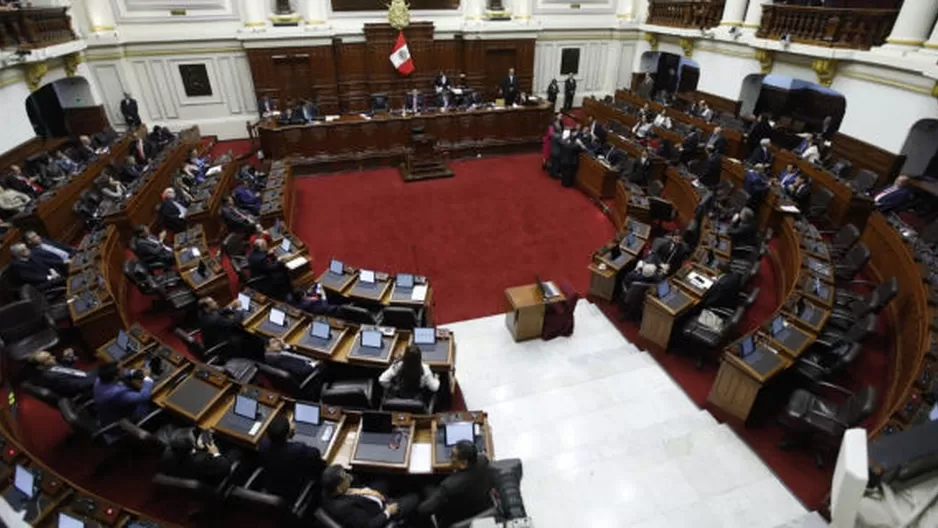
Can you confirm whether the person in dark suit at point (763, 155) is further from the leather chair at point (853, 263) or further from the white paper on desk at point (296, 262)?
the white paper on desk at point (296, 262)

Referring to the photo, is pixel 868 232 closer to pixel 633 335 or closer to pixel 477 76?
pixel 633 335

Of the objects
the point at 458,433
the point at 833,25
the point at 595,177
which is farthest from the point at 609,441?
the point at 833,25

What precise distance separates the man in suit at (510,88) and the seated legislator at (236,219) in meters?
9.45

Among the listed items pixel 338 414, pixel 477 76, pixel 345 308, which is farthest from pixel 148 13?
pixel 338 414

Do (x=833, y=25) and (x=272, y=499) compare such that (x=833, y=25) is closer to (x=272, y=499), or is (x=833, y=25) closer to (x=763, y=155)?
(x=763, y=155)

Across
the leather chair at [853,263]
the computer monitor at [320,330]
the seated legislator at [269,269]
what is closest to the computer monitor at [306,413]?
the computer monitor at [320,330]

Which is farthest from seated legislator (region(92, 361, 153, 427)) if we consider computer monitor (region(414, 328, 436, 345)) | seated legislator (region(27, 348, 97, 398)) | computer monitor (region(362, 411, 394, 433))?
computer monitor (region(414, 328, 436, 345))

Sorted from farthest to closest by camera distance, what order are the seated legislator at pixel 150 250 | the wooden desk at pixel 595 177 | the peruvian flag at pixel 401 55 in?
the peruvian flag at pixel 401 55
the wooden desk at pixel 595 177
the seated legislator at pixel 150 250

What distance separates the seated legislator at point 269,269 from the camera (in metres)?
7.53

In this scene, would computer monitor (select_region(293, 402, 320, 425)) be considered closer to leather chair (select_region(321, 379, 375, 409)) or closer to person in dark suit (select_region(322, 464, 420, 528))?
leather chair (select_region(321, 379, 375, 409))

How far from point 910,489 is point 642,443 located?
2314 millimetres

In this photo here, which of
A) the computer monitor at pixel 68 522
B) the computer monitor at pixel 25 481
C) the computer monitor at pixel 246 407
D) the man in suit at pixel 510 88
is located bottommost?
the computer monitor at pixel 246 407

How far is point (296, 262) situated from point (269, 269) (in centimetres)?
56

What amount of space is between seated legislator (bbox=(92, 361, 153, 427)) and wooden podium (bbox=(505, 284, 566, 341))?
4.56 m
